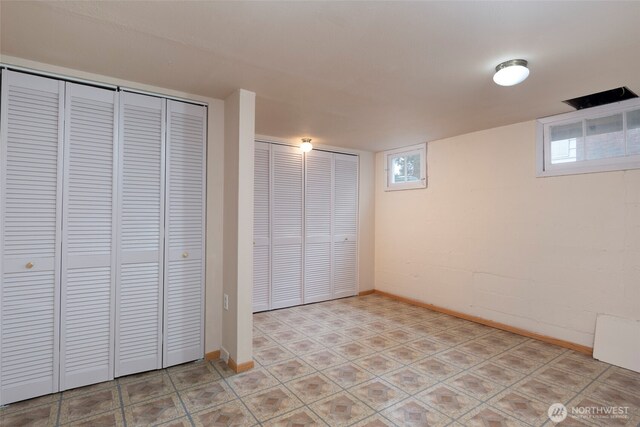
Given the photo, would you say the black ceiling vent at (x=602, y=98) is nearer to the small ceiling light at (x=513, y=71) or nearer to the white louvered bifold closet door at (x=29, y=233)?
the small ceiling light at (x=513, y=71)

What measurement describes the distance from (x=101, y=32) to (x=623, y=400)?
4321 millimetres

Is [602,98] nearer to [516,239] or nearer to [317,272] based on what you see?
[516,239]

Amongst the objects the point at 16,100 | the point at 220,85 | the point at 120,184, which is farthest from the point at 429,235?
the point at 16,100

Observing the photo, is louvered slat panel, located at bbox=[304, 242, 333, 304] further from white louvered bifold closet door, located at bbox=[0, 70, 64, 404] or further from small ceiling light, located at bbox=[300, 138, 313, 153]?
white louvered bifold closet door, located at bbox=[0, 70, 64, 404]

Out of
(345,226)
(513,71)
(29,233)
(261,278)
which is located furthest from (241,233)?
(345,226)

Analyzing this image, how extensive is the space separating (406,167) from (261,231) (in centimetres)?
252

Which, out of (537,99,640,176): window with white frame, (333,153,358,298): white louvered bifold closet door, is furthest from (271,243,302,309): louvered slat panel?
(537,99,640,176): window with white frame

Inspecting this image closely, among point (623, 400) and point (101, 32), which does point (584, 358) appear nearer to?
point (623, 400)

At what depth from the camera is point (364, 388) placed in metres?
2.44

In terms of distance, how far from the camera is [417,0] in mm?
1575

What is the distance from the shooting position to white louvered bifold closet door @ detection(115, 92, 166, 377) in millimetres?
2549

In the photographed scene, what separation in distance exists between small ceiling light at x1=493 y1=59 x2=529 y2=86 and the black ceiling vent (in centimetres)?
118

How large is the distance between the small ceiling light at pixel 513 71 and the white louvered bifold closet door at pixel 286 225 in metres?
2.92

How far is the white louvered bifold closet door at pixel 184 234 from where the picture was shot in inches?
108
